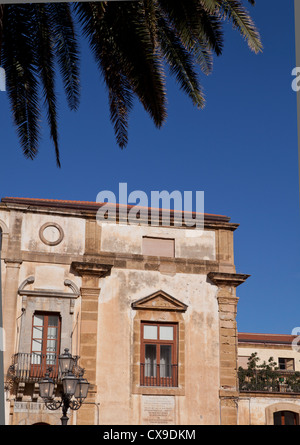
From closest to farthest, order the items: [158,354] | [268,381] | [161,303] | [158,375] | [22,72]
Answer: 1. [22,72]
2. [158,375]
3. [158,354]
4. [161,303]
5. [268,381]

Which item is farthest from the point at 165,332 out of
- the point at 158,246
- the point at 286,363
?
the point at 286,363

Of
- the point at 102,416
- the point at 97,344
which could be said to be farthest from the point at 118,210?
the point at 102,416

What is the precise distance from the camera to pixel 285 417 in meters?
21.5

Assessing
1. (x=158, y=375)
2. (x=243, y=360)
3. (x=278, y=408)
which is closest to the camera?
(x=158, y=375)

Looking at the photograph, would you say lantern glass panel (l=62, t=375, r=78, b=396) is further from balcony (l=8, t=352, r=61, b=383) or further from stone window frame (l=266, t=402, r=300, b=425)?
stone window frame (l=266, t=402, r=300, b=425)

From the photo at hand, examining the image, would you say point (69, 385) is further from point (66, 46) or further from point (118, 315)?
point (118, 315)

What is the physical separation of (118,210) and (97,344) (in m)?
4.19

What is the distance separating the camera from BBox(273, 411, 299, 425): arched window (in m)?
21.3

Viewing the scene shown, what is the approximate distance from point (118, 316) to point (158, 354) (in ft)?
5.29

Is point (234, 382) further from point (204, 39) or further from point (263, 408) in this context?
point (204, 39)

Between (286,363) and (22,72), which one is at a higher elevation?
(22,72)

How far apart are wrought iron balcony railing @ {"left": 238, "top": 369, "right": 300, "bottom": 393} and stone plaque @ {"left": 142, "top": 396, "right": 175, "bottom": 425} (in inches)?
102

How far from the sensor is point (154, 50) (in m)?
10.9

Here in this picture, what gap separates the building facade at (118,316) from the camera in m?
19.7
